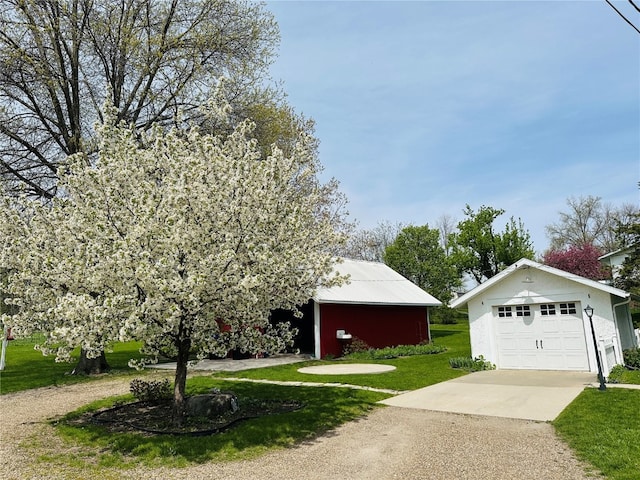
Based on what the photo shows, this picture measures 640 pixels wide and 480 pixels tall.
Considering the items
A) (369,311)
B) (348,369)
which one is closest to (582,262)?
(369,311)

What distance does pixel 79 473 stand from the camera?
18.5 feet

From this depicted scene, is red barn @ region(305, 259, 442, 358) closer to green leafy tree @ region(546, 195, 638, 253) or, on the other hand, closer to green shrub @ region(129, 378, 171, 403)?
green shrub @ region(129, 378, 171, 403)

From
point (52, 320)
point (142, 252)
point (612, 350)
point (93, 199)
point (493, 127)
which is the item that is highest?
point (493, 127)

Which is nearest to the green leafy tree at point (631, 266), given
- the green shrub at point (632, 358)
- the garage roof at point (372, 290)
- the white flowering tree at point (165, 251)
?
the green shrub at point (632, 358)

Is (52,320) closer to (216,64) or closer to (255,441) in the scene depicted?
(255,441)

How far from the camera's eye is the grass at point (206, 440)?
6.12m

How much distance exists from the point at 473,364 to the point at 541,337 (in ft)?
7.64

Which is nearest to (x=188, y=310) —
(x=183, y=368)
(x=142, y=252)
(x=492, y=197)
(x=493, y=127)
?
(x=142, y=252)

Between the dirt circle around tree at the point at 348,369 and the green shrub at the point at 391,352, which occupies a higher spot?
the green shrub at the point at 391,352

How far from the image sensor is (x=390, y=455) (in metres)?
6.02

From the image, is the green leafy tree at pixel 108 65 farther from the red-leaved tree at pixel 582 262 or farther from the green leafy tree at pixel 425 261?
the red-leaved tree at pixel 582 262

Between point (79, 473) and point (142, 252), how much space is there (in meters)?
3.05

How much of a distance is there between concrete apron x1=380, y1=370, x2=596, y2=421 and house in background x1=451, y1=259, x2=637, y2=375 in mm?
838

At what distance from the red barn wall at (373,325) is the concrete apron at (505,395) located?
691 centimetres
